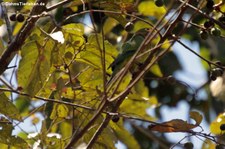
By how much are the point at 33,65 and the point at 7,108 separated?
17cm

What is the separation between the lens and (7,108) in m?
1.68

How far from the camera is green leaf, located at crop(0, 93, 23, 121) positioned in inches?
65.9

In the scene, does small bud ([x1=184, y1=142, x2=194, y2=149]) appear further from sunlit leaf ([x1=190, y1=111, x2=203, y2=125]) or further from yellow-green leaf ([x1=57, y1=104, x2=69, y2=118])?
yellow-green leaf ([x1=57, y1=104, x2=69, y2=118])

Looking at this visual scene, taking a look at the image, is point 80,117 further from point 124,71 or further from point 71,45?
point 124,71

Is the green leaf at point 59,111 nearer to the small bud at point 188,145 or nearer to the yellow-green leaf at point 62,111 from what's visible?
the yellow-green leaf at point 62,111

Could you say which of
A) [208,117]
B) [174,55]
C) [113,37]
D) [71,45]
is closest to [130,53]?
[71,45]

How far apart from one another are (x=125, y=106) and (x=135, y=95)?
0.22m

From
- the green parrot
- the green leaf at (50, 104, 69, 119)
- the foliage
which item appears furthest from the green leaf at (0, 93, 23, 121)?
the green parrot

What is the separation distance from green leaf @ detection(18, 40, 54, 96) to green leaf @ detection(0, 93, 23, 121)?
0.40 feet

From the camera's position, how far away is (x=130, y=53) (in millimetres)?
1632

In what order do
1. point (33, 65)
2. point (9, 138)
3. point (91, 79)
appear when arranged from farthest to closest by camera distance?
1. point (91, 79)
2. point (9, 138)
3. point (33, 65)

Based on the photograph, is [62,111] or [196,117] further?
[62,111]

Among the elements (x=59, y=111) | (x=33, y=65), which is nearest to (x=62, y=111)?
(x=59, y=111)

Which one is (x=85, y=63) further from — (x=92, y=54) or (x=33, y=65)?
(x=33, y=65)
